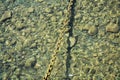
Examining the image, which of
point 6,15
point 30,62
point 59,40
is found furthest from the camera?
point 6,15

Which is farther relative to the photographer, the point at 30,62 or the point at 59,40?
the point at 30,62

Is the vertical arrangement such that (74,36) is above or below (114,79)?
above

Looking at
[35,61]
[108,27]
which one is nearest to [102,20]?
[108,27]

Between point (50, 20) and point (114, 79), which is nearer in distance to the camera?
point (114, 79)

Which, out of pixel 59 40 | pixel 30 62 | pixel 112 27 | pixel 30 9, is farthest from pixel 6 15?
pixel 112 27

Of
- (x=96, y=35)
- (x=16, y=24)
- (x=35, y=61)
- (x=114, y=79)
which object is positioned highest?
(x=16, y=24)

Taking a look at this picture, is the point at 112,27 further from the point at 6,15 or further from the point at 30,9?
the point at 6,15

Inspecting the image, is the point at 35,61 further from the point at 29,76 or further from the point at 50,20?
the point at 50,20

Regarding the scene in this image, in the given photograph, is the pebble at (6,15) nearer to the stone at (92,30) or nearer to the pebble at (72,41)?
the pebble at (72,41)

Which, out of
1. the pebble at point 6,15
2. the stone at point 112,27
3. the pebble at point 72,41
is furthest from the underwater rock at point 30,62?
the stone at point 112,27
